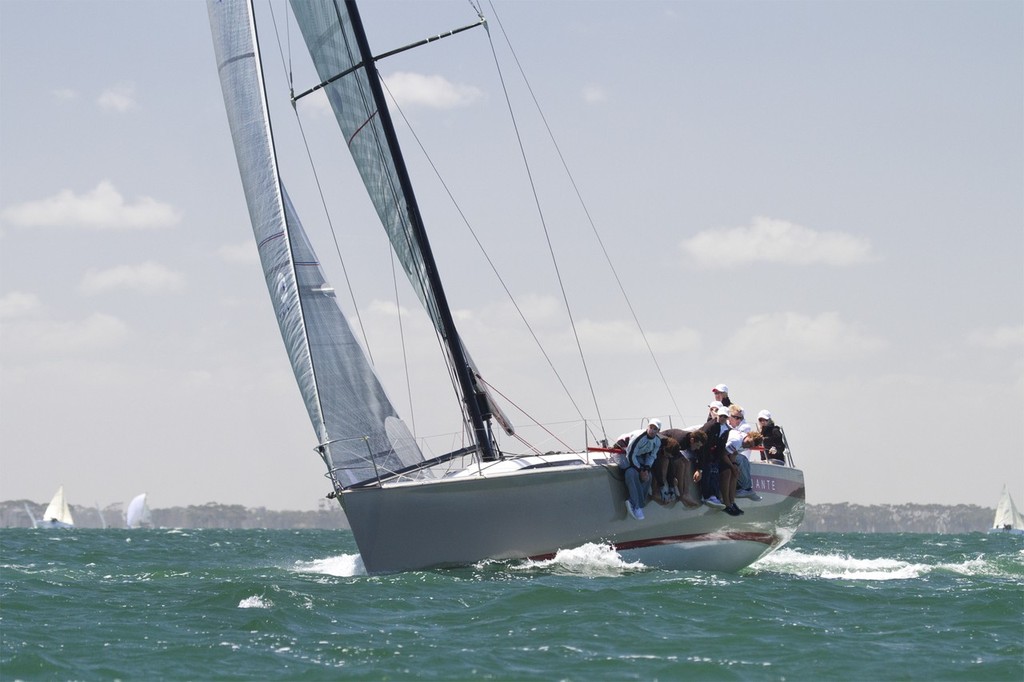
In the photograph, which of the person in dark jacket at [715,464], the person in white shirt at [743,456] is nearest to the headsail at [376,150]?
the person in dark jacket at [715,464]

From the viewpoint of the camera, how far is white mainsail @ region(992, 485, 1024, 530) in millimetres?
86312

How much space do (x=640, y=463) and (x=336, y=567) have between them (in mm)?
5391

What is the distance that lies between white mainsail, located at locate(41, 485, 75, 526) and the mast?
258 feet

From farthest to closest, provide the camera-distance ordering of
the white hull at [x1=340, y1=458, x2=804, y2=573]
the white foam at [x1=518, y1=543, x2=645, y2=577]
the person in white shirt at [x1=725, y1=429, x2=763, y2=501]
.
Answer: the person in white shirt at [x1=725, y1=429, x2=763, y2=501]
the white foam at [x1=518, y1=543, x2=645, y2=577]
the white hull at [x1=340, y1=458, x2=804, y2=573]

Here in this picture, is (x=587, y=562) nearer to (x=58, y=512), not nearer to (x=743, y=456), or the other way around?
(x=743, y=456)

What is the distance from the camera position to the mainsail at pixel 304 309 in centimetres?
1603

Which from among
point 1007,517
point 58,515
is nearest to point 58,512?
point 58,515

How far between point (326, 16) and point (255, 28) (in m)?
0.95

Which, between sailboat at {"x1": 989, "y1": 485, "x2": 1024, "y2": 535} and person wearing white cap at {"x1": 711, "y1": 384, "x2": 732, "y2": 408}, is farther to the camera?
sailboat at {"x1": 989, "y1": 485, "x2": 1024, "y2": 535}

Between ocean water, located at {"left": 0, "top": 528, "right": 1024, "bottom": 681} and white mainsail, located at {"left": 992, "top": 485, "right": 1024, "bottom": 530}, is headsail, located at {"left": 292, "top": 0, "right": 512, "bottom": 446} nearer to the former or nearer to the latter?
ocean water, located at {"left": 0, "top": 528, "right": 1024, "bottom": 681}

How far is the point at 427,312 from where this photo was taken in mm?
17312

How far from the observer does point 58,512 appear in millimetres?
89750

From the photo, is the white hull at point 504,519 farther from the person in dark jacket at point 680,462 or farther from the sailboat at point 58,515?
the sailboat at point 58,515

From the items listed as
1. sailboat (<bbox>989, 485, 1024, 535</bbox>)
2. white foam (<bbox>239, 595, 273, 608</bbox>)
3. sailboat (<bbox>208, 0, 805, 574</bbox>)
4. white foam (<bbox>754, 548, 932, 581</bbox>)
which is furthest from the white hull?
sailboat (<bbox>989, 485, 1024, 535</bbox>)
